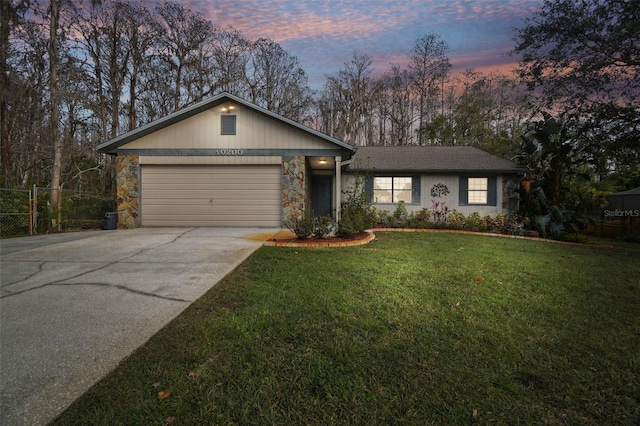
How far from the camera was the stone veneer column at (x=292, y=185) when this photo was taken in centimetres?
1014

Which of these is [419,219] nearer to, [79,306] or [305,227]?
[305,227]

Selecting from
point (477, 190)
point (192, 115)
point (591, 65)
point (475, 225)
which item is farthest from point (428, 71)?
point (192, 115)

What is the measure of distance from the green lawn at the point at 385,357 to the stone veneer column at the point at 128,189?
7.81 metres

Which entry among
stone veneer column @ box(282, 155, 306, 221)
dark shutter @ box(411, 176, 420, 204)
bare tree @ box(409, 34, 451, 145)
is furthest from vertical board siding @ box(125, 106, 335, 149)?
bare tree @ box(409, 34, 451, 145)

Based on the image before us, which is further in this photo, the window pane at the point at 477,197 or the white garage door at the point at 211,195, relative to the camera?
the window pane at the point at 477,197

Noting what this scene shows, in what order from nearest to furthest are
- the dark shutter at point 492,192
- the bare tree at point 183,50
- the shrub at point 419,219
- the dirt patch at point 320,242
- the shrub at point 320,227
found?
the dirt patch at point 320,242 → the shrub at point 320,227 → the shrub at point 419,219 → the dark shutter at point 492,192 → the bare tree at point 183,50

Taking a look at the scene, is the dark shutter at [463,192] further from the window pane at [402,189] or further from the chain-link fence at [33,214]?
the chain-link fence at [33,214]

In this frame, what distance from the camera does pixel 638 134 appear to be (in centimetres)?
957

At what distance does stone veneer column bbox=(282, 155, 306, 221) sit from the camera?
10141mm

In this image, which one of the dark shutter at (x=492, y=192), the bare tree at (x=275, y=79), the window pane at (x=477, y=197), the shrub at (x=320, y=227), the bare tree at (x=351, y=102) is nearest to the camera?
the shrub at (x=320, y=227)

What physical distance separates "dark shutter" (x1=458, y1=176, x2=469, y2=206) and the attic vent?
29.9ft

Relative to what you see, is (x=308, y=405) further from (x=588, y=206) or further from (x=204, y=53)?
(x=204, y=53)

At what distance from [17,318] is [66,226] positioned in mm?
9835

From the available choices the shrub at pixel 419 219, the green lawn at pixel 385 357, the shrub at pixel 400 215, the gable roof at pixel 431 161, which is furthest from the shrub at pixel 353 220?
the shrub at pixel 400 215
